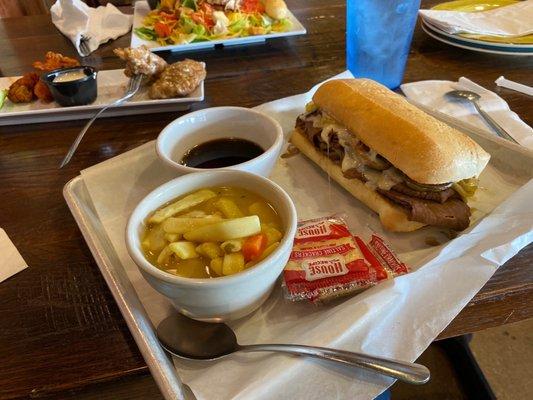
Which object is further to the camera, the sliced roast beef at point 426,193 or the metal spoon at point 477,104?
the metal spoon at point 477,104

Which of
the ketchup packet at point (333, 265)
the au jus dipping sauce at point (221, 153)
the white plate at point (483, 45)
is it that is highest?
the white plate at point (483, 45)

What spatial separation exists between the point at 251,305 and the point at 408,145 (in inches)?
25.3

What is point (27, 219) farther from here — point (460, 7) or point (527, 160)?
point (460, 7)

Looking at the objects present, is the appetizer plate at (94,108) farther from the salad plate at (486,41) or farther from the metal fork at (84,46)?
the salad plate at (486,41)

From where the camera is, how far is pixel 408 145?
3.94 feet

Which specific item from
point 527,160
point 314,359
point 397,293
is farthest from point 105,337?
point 527,160

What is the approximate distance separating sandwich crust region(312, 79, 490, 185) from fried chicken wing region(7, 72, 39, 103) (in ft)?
3.75

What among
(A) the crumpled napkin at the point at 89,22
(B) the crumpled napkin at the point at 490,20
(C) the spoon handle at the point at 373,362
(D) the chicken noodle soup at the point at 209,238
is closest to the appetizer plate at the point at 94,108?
(A) the crumpled napkin at the point at 89,22

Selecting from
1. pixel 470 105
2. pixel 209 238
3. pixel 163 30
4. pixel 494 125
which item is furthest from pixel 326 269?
pixel 163 30

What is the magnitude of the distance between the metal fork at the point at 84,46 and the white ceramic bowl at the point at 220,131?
104 cm

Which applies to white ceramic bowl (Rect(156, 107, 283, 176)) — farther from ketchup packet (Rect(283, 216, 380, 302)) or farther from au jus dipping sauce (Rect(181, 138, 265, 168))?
ketchup packet (Rect(283, 216, 380, 302))

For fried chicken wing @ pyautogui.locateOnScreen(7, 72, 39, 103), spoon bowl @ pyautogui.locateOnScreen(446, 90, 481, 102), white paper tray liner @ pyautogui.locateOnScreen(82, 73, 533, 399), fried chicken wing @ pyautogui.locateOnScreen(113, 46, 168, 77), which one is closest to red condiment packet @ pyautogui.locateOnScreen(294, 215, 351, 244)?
white paper tray liner @ pyautogui.locateOnScreen(82, 73, 533, 399)

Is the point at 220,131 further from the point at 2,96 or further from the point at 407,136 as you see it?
the point at 2,96

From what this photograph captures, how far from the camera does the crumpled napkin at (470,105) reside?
142 cm
